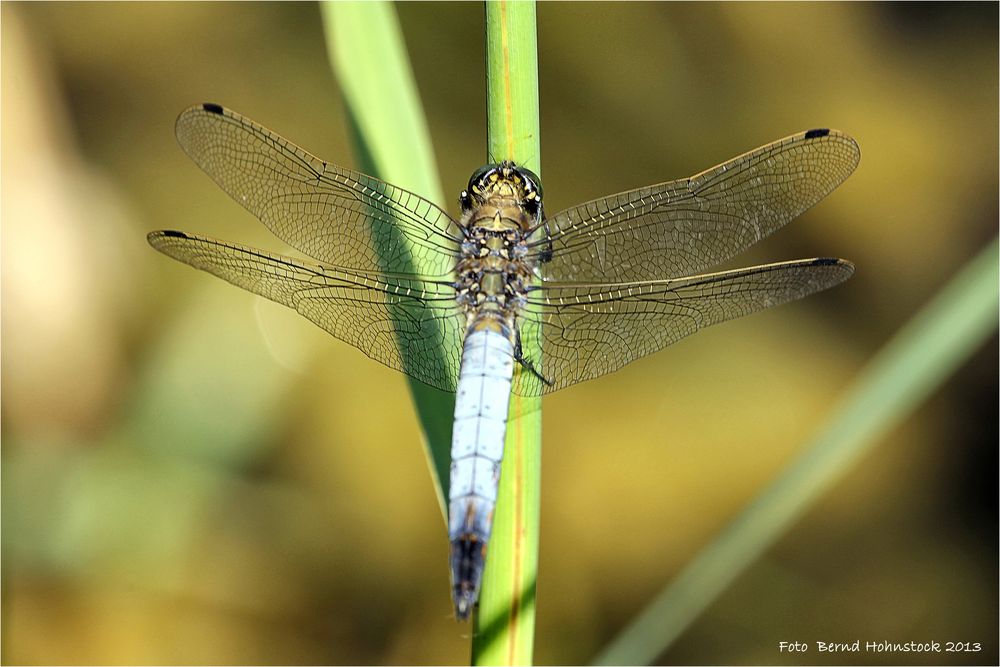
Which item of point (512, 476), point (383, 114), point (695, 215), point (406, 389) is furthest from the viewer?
point (406, 389)

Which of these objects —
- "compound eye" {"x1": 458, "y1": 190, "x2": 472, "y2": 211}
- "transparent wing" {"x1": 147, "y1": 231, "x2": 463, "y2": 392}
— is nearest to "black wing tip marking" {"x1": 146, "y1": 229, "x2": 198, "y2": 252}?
"transparent wing" {"x1": 147, "y1": 231, "x2": 463, "y2": 392}

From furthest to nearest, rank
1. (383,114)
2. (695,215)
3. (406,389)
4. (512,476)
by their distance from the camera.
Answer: (406,389) → (695,215) → (383,114) → (512,476)

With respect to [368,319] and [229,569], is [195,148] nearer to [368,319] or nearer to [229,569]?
[368,319]

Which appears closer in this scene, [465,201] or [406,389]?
[465,201]

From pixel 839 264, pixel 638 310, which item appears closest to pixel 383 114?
pixel 638 310

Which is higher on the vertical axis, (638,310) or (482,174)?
(482,174)

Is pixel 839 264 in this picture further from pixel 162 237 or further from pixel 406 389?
pixel 406 389

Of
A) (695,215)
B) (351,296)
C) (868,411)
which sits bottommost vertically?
(868,411)

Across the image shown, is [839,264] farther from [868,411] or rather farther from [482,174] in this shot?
[482,174]
